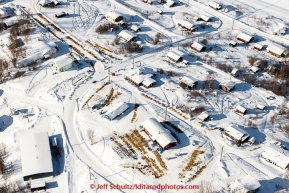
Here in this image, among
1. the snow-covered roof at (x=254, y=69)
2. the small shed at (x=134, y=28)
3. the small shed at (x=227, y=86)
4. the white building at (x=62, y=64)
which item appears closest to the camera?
the small shed at (x=227, y=86)

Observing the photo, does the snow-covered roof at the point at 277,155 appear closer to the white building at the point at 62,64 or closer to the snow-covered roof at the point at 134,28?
the white building at the point at 62,64

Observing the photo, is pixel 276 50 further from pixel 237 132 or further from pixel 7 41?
pixel 7 41

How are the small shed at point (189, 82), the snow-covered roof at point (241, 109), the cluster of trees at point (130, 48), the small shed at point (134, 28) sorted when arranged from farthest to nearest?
the small shed at point (134, 28) < the cluster of trees at point (130, 48) < the small shed at point (189, 82) < the snow-covered roof at point (241, 109)

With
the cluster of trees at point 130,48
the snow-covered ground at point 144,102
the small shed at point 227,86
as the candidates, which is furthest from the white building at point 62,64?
the small shed at point 227,86

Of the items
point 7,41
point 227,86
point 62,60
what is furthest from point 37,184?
point 7,41

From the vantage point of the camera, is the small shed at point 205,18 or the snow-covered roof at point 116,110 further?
the small shed at point 205,18

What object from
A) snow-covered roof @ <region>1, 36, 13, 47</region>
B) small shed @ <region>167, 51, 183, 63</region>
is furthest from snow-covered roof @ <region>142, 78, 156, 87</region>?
snow-covered roof @ <region>1, 36, 13, 47</region>

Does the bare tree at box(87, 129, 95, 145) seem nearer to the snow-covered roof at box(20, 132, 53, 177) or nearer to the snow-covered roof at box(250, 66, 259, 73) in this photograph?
the snow-covered roof at box(20, 132, 53, 177)

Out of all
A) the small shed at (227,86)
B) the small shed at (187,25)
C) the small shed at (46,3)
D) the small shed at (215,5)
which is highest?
the small shed at (215,5)
